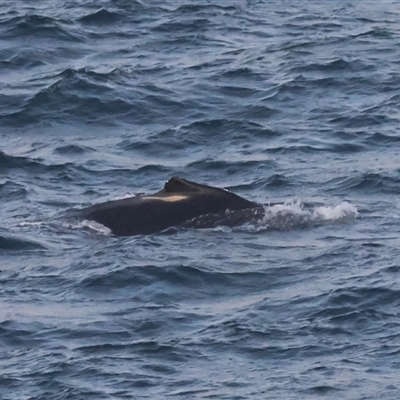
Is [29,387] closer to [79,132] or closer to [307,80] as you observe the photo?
[79,132]

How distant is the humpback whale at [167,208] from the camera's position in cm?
1906

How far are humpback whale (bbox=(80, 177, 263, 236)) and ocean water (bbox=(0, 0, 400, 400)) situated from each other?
0.21m

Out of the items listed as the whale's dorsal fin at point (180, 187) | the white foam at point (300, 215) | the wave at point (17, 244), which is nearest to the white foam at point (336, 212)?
the white foam at point (300, 215)

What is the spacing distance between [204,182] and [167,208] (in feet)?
9.98

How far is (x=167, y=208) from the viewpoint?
1920cm

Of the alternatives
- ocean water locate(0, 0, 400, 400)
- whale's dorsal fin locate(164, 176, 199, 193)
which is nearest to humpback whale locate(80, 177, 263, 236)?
whale's dorsal fin locate(164, 176, 199, 193)

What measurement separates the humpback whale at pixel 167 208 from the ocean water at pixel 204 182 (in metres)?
0.21

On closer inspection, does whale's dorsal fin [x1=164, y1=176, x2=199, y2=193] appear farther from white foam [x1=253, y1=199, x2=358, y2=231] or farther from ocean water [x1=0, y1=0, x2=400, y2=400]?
white foam [x1=253, y1=199, x2=358, y2=231]

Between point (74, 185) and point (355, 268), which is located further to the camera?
point (74, 185)

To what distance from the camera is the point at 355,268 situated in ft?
57.2

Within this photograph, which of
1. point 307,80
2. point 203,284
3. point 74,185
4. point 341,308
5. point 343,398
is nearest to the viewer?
point 343,398

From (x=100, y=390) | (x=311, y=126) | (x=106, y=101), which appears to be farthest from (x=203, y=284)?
(x=106, y=101)

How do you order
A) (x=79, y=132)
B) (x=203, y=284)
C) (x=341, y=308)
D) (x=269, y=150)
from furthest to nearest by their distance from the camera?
(x=79, y=132), (x=269, y=150), (x=203, y=284), (x=341, y=308)

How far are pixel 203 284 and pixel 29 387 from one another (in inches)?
142
